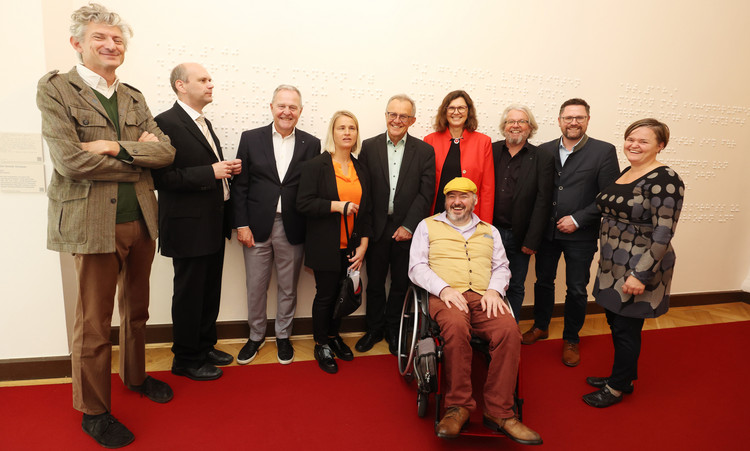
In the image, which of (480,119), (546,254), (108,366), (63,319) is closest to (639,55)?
(480,119)

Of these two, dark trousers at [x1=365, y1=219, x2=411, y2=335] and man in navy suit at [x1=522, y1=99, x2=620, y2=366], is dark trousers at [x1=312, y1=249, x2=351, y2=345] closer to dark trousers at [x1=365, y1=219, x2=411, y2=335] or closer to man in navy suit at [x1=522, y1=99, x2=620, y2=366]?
dark trousers at [x1=365, y1=219, x2=411, y2=335]

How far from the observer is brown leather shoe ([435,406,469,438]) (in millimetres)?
1958

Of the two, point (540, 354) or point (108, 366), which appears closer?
point (108, 366)

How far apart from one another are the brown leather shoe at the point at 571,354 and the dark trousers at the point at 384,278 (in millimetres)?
1313

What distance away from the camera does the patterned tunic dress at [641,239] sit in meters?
2.18

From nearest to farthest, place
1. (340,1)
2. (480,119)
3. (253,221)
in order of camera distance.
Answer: (253,221) → (340,1) → (480,119)

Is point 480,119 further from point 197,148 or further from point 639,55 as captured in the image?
point 197,148

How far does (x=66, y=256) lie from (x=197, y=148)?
1.17 m

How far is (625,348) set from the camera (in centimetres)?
241

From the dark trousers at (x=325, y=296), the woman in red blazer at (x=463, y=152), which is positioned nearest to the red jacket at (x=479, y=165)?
the woman in red blazer at (x=463, y=152)

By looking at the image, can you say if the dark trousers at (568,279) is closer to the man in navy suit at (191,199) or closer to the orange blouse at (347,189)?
the orange blouse at (347,189)

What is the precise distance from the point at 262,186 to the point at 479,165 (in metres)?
1.56

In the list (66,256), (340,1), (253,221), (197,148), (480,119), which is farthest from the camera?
(480,119)

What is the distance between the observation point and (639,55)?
3.69 metres
